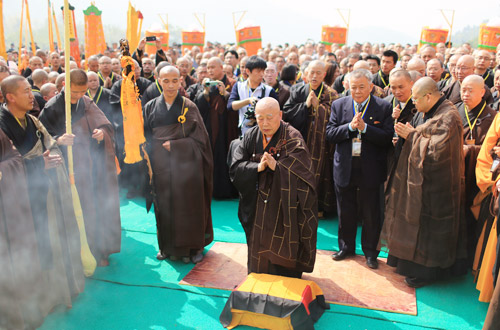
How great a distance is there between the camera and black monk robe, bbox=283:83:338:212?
18.4ft

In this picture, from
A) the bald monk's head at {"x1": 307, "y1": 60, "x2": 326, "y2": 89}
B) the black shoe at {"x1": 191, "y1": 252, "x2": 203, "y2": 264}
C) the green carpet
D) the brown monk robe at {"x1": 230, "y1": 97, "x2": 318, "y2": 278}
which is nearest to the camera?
A: the green carpet

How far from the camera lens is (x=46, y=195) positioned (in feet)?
11.7

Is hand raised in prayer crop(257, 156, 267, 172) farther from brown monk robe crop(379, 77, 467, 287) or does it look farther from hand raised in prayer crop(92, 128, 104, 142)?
hand raised in prayer crop(92, 128, 104, 142)

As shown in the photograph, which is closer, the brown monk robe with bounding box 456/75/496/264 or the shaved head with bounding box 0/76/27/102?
the shaved head with bounding box 0/76/27/102

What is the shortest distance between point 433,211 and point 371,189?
690 millimetres

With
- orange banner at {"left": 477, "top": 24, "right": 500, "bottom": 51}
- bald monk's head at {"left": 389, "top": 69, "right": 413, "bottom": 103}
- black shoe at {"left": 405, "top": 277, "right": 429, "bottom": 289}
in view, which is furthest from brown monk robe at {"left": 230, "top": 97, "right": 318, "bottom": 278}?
orange banner at {"left": 477, "top": 24, "right": 500, "bottom": 51}

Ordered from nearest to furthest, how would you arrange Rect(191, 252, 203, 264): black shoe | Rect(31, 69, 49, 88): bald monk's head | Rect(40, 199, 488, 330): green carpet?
Rect(40, 199, 488, 330): green carpet → Rect(191, 252, 203, 264): black shoe → Rect(31, 69, 49, 88): bald monk's head

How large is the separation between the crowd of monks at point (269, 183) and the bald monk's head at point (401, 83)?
16mm

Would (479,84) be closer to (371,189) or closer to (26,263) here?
(371,189)

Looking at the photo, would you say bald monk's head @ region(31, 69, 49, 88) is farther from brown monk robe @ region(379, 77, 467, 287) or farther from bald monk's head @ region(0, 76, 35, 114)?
brown monk robe @ region(379, 77, 467, 287)

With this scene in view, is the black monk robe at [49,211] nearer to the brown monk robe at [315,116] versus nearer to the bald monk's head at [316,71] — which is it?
the brown monk robe at [315,116]

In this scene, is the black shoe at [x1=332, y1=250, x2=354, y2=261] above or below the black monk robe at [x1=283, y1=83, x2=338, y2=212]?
below

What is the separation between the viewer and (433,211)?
4.01 metres

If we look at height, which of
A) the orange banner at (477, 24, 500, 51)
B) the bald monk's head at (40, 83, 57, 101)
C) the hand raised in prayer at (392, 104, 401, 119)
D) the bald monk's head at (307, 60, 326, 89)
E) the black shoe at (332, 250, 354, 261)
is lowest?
the black shoe at (332, 250, 354, 261)
